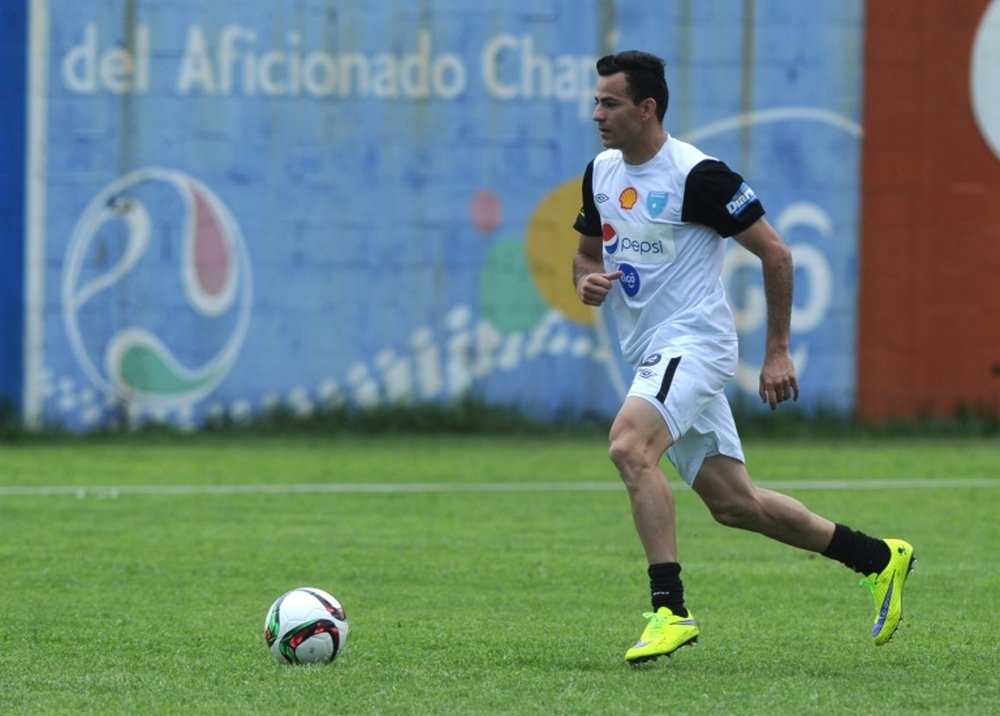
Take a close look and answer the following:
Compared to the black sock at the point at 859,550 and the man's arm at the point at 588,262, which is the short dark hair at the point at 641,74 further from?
the black sock at the point at 859,550

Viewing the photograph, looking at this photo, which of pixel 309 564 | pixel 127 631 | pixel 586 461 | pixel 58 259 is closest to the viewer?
pixel 127 631

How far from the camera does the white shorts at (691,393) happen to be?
24.2 feet

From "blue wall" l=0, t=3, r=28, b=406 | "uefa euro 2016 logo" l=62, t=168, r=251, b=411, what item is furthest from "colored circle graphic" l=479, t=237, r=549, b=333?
"blue wall" l=0, t=3, r=28, b=406

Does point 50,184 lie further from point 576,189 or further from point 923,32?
point 923,32

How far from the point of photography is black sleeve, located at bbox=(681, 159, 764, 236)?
7488 mm

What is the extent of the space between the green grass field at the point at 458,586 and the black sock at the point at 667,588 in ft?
0.76

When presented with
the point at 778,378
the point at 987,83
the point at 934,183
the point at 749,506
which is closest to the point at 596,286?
the point at 778,378

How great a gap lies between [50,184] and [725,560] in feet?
33.4

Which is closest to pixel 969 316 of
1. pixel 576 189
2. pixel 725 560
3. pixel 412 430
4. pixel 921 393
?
pixel 921 393

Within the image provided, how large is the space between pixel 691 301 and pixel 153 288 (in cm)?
1204

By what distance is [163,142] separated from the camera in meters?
19.0

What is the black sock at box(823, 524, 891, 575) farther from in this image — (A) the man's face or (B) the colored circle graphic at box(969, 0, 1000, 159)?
(B) the colored circle graphic at box(969, 0, 1000, 159)

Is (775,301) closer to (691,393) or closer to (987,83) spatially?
Answer: (691,393)

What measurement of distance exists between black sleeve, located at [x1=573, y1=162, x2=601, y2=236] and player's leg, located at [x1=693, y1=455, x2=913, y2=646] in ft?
3.48
